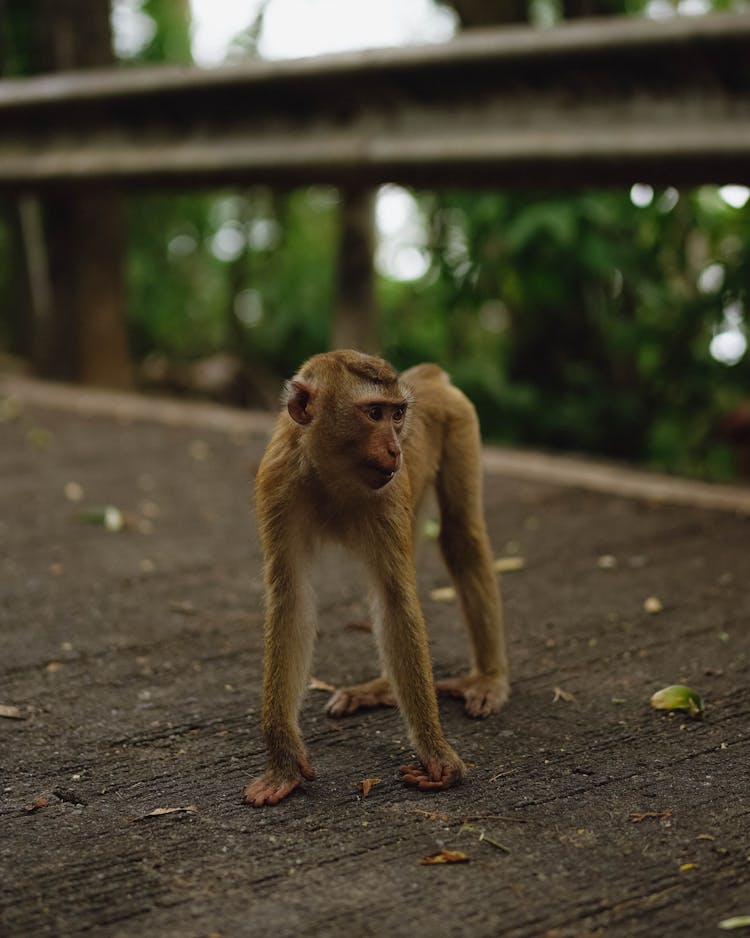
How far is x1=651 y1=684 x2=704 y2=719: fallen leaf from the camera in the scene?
9.37 ft

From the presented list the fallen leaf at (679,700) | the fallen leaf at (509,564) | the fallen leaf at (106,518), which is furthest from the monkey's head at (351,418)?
the fallen leaf at (106,518)

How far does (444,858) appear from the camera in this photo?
2191 millimetres

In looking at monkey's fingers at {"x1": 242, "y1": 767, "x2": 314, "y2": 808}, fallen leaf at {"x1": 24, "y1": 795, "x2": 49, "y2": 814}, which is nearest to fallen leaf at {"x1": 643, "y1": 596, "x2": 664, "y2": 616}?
monkey's fingers at {"x1": 242, "y1": 767, "x2": 314, "y2": 808}

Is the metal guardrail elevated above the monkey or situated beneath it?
elevated above

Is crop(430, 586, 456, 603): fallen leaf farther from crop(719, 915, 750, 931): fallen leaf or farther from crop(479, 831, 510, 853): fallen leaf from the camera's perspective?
crop(719, 915, 750, 931): fallen leaf

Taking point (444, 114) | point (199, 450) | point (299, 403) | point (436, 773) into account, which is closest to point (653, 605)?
point (436, 773)

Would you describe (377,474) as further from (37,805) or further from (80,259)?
(80,259)

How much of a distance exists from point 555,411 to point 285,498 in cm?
424

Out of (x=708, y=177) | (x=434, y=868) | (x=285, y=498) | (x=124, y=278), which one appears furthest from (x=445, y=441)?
(x=124, y=278)

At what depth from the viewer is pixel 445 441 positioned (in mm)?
3199

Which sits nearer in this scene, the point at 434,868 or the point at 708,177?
the point at 434,868

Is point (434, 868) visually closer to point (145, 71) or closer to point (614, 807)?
point (614, 807)

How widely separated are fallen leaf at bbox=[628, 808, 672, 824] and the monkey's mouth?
810 mm

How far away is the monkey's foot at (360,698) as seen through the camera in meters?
2.96
